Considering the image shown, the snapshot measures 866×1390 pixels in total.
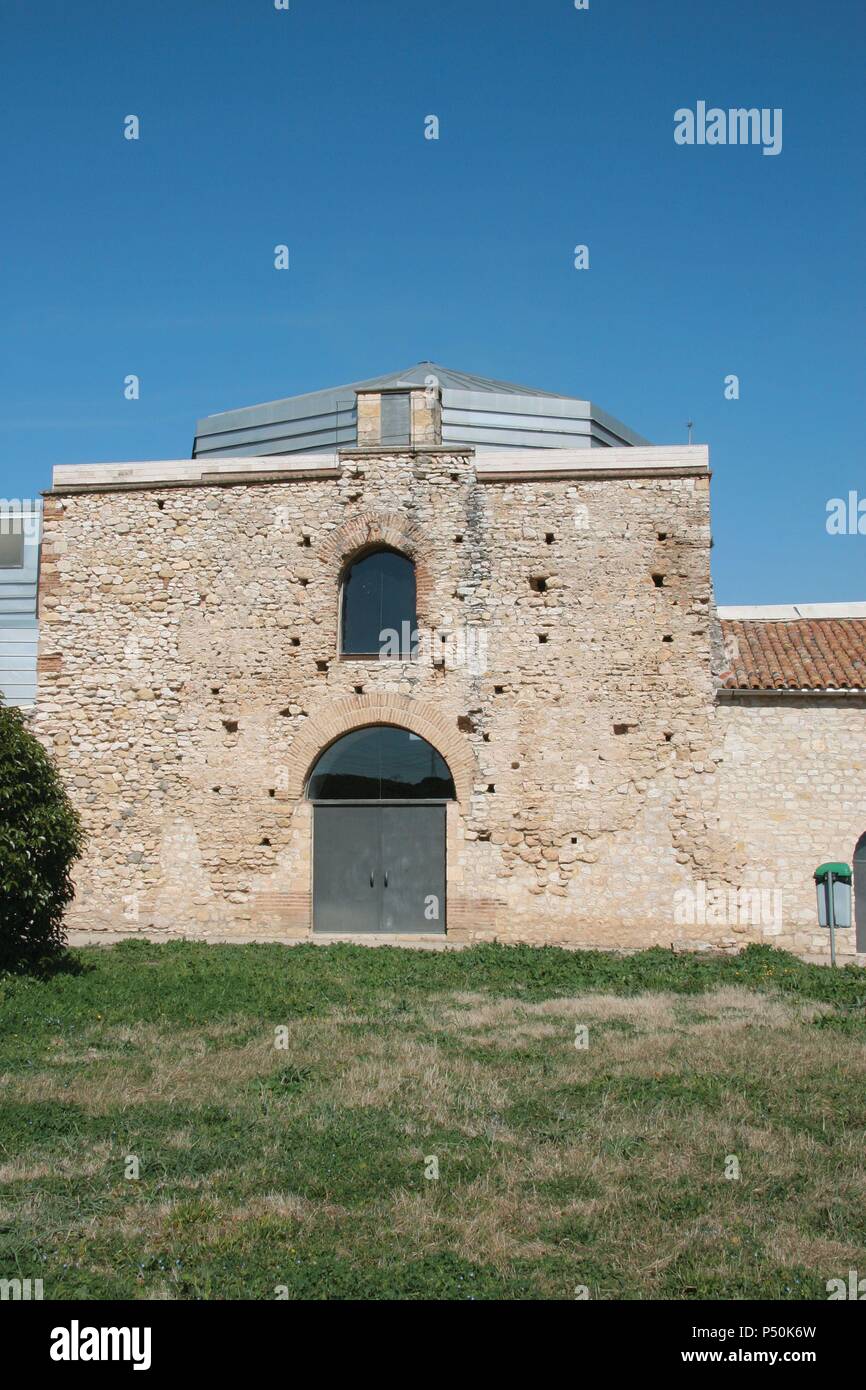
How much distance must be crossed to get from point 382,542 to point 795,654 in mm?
5963

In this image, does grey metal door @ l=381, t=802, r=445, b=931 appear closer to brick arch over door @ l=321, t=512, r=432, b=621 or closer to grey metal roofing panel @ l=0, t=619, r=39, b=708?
brick arch over door @ l=321, t=512, r=432, b=621

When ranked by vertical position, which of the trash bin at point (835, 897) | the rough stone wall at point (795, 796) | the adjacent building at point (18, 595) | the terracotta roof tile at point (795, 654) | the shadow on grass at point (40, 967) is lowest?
the shadow on grass at point (40, 967)

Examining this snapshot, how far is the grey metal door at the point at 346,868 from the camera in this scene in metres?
15.2

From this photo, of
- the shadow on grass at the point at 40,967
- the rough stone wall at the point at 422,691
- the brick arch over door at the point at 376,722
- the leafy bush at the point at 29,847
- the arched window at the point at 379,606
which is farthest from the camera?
the arched window at the point at 379,606

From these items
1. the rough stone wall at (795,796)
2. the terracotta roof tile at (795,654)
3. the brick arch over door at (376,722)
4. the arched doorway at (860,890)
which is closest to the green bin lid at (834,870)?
the rough stone wall at (795,796)

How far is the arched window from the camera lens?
1552 cm

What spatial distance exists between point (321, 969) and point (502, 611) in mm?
5608

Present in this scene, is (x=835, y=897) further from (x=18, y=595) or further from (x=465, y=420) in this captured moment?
(x=18, y=595)

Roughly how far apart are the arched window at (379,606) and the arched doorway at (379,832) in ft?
3.81

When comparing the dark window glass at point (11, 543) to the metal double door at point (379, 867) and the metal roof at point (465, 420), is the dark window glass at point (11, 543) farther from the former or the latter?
the metal double door at point (379, 867)

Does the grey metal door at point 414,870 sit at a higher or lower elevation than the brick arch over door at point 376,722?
lower

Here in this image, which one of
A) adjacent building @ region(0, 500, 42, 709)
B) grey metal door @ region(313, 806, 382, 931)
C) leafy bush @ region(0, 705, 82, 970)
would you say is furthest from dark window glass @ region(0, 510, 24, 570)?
leafy bush @ region(0, 705, 82, 970)

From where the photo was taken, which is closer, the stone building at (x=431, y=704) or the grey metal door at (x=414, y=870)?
the stone building at (x=431, y=704)

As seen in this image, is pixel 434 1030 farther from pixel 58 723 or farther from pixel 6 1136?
pixel 58 723
